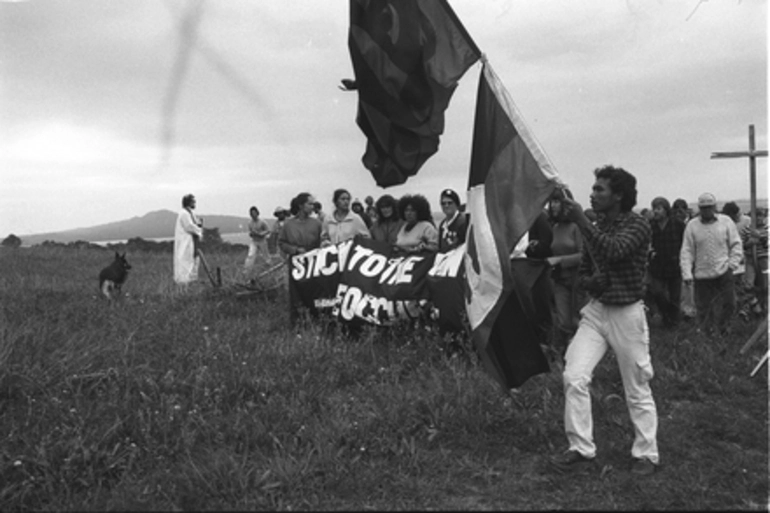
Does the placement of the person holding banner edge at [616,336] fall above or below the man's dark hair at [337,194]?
below

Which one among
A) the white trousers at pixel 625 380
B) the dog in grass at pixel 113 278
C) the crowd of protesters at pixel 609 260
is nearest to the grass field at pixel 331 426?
the white trousers at pixel 625 380

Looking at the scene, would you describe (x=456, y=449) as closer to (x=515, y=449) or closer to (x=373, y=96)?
(x=515, y=449)

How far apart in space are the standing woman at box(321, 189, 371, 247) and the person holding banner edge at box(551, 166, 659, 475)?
4639 millimetres

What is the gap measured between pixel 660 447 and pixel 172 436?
349 centimetres

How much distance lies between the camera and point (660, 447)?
5.15 meters

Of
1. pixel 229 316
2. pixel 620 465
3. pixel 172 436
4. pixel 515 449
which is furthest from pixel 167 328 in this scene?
pixel 620 465

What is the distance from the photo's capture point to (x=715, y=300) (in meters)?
8.35

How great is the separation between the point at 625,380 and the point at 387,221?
4656mm

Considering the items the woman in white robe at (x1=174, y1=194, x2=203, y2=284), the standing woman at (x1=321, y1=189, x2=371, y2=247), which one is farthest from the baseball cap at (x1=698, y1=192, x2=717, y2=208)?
the woman in white robe at (x1=174, y1=194, x2=203, y2=284)

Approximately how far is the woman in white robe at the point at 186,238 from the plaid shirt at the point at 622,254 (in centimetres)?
925

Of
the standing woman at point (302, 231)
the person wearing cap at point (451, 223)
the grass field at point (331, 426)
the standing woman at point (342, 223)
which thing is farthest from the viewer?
the standing woman at point (302, 231)

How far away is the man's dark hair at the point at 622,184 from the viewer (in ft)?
15.6

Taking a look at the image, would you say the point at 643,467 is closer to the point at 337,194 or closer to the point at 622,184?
the point at 622,184

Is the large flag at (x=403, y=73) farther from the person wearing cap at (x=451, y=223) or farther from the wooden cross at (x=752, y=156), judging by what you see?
the wooden cross at (x=752, y=156)
